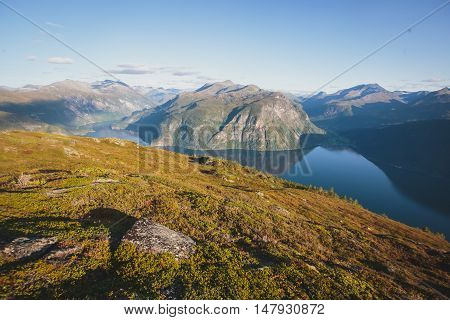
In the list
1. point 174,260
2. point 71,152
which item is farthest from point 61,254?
point 71,152

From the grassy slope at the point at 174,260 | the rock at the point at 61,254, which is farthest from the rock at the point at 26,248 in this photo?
the grassy slope at the point at 174,260

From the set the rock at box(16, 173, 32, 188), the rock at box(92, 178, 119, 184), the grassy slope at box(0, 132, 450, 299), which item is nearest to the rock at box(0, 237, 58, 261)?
the grassy slope at box(0, 132, 450, 299)

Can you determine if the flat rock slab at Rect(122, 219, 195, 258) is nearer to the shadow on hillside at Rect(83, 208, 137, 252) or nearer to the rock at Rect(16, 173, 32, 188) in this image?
the shadow on hillside at Rect(83, 208, 137, 252)

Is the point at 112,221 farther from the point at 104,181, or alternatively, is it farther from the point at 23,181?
the point at 23,181

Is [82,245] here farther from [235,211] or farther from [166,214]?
[235,211]
